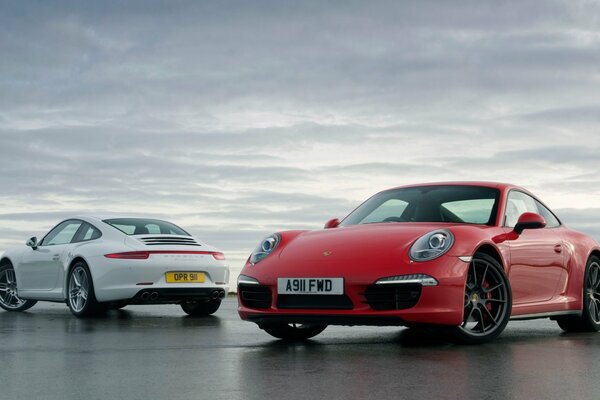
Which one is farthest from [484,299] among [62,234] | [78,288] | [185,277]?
[62,234]

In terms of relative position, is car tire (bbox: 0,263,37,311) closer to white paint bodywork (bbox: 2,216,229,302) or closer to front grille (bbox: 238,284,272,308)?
white paint bodywork (bbox: 2,216,229,302)

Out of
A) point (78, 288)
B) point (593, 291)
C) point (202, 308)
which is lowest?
point (202, 308)

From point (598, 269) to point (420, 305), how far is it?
158 inches

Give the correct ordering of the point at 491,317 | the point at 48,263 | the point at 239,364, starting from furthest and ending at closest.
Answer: the point at 48,263, the point at 491,317, the point at 239,364

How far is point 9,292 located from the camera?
15344 mm

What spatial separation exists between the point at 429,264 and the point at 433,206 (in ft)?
5.57

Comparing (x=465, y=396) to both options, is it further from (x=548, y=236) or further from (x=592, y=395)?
(x=548, y=236)

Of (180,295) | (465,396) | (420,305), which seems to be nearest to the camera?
(465,396)

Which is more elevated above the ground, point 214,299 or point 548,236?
point 548,236

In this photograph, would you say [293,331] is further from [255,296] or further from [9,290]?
[9,290]

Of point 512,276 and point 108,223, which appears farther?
point 108,223

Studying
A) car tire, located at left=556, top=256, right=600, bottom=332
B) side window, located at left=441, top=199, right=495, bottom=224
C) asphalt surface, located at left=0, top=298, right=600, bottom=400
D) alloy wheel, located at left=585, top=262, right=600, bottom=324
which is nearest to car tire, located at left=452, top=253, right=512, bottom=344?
asphalt surface, located at left=0, top=298, right=600, bottom=400

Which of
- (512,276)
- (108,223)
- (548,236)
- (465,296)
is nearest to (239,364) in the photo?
(465,296)

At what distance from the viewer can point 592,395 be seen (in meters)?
5.56
